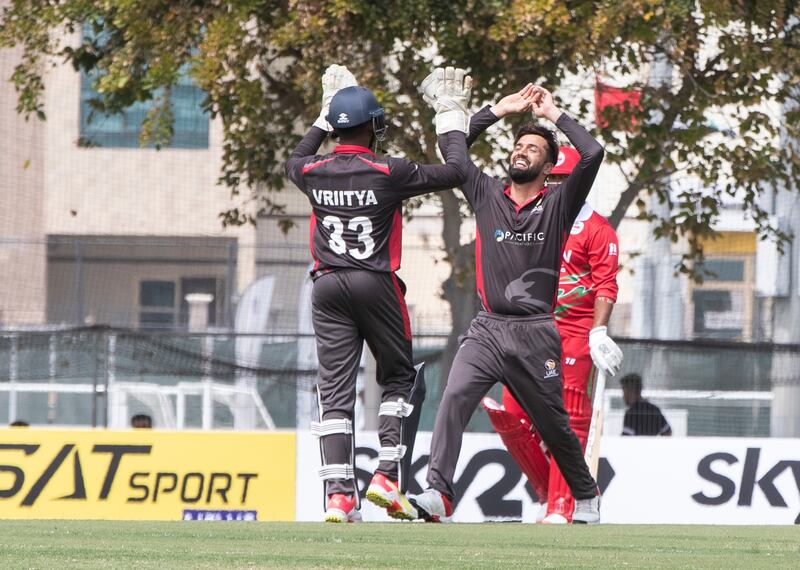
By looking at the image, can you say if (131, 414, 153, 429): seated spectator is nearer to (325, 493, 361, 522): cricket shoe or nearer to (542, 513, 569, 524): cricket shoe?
(542, 513, 569, 524): cricket shoe

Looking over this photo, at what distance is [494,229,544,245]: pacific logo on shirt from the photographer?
22.9ft

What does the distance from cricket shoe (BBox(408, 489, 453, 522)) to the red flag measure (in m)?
6.16

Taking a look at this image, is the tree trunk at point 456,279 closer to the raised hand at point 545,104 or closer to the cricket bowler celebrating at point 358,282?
the raised hand at point 545,104

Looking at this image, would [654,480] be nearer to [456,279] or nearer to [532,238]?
[532,238]

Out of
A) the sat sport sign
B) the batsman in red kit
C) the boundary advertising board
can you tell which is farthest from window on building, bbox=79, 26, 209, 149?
the batsman in red kit

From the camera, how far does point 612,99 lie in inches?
509

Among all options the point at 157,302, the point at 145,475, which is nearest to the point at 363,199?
the point at 145,475

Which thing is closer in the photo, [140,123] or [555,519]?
[555,519]

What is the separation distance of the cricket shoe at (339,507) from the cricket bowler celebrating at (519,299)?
0.97 feet

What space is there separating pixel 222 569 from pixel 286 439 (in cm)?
510

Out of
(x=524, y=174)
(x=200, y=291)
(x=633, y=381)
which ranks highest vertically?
(x=524, y=174)

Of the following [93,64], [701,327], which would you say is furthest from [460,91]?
[701,327]

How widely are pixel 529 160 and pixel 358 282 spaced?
44.5 inches

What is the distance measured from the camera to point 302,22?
1116cm
